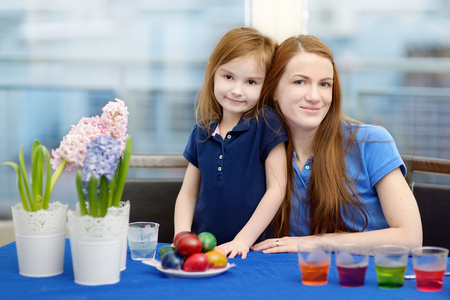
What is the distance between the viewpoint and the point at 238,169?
187 cm

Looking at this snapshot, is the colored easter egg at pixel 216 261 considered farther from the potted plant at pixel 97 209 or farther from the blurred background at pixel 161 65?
the blurred background at pixel 161 65

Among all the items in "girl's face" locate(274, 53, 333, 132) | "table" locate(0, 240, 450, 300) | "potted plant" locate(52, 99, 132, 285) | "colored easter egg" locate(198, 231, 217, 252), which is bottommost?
"table" locate(0, 240, 450, 300)

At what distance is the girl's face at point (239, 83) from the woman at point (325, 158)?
0.15ft

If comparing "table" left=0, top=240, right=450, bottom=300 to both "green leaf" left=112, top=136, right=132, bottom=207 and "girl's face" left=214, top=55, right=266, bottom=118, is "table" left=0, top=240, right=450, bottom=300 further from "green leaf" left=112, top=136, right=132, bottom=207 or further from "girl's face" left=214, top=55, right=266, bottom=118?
"girl's face" left=214, top=55, right=266, bottom=118

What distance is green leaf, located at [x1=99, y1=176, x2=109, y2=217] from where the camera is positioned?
4.02ft

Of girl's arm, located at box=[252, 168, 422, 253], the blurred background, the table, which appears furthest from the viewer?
the blurred background

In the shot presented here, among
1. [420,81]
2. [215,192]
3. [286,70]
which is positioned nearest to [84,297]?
[215,192]

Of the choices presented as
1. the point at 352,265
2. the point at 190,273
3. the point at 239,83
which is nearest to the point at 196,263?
the point at 190,273

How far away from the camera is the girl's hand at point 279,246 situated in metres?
1.54

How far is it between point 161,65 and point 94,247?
111 inches

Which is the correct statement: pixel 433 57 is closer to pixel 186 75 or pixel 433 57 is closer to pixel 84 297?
pixel 186 75

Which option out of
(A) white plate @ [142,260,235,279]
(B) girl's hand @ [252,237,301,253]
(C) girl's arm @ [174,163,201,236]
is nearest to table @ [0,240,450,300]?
(A) white plate @ [142,260,235,279]

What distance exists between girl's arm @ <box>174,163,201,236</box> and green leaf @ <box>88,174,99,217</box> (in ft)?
2.21

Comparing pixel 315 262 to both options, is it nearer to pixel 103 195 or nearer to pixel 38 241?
pixel 103 195
